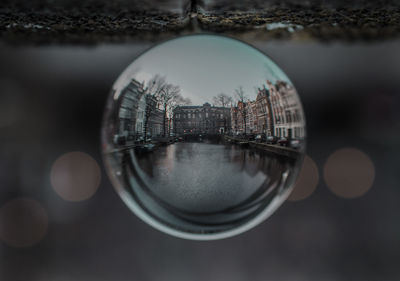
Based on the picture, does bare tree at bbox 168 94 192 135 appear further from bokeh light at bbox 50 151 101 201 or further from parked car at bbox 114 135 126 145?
bokeh light at bbox 50 151 101 201

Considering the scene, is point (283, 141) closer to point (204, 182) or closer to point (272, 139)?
point (272, 139)

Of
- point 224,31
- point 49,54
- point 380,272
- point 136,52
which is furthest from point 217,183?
point 380,272

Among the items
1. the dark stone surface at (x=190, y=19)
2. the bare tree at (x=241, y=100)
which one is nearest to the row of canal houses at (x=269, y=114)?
the bare tree at (x=241, y=100)

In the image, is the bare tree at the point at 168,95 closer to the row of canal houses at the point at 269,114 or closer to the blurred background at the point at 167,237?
the row of canal houses at the point at 269,114

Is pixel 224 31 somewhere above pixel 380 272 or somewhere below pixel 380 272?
above

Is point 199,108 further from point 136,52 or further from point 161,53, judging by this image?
point 136,52

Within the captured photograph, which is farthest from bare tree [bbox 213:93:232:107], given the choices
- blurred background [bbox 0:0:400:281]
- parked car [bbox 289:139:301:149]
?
blurred background [bbox 0:0:400:281]
